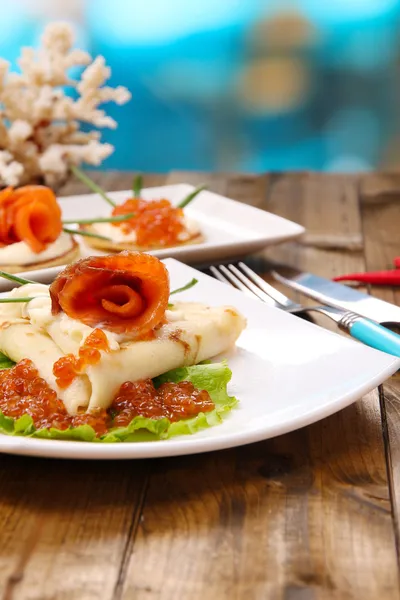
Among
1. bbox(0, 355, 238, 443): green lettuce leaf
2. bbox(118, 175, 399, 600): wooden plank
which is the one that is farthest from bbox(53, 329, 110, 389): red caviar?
bbox(118, 175, 399, 600): wooden plank

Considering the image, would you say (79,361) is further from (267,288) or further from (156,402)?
(267,288)

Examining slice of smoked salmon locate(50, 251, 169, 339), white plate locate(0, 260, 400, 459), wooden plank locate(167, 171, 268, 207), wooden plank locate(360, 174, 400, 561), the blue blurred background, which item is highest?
slice of smoked salmon locate(50, 251, 169, 339)

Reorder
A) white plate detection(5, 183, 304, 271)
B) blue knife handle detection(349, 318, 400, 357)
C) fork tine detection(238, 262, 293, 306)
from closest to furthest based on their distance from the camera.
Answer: blue knife handle detection(349, 318, 400, 357) < fork tine detection(238, 262, 293, 306) < white plate detection(5, 183, 304, 271)

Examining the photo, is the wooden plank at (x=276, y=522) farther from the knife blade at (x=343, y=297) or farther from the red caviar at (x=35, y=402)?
the knife blade at (x=343, y=297)

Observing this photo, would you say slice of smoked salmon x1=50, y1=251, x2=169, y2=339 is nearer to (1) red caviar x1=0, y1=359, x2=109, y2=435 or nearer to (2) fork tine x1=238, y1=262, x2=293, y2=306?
(1) red caviar x1=0, y1=359, x2=109, y2=435

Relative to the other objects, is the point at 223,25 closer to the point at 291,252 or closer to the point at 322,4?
the point at 322,4

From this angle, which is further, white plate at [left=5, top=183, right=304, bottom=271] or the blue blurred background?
the blue blurred background

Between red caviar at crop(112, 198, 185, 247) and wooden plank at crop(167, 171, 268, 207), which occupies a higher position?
red caviar at crop(112, 198, 185, 247)

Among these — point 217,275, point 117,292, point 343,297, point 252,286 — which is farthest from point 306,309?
point 117,292
